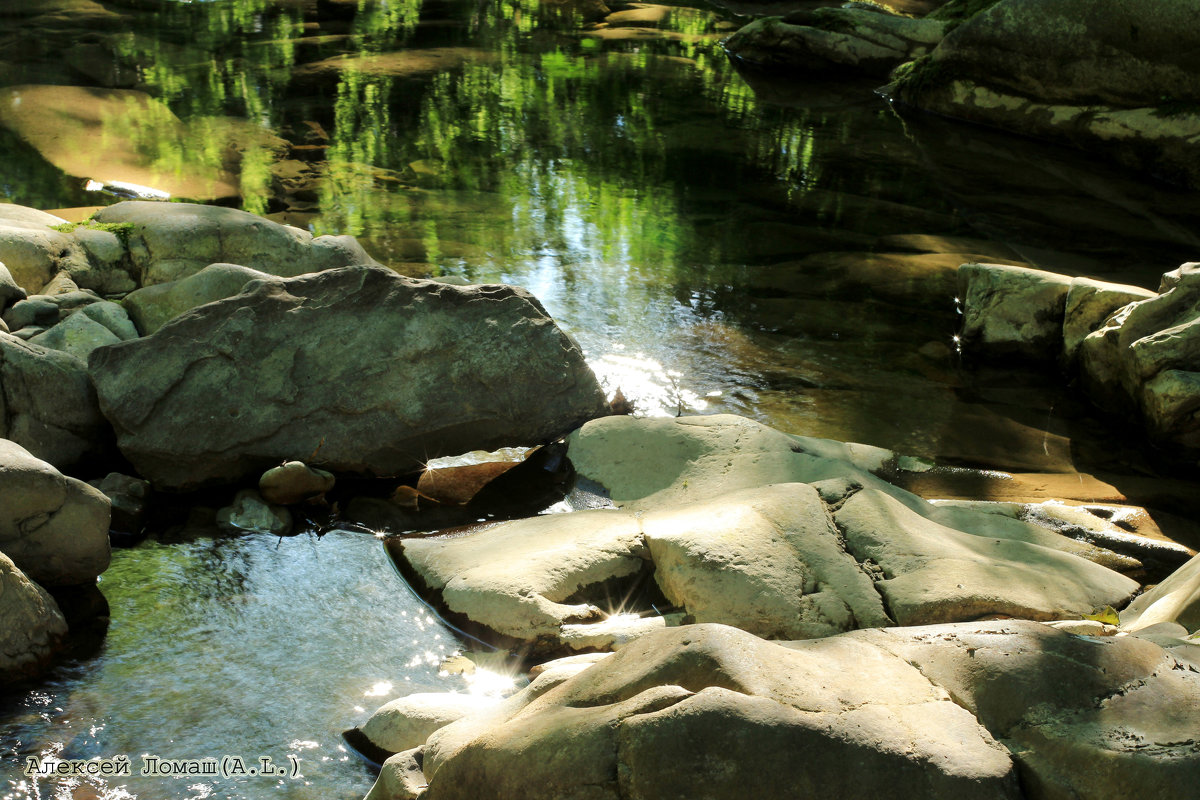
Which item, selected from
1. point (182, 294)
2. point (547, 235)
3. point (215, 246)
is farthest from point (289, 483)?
point (547, 235)

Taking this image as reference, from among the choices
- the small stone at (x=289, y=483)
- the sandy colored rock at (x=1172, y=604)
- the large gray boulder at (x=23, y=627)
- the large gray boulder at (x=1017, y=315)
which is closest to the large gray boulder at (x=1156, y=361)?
the large gray boulder at (x=1017, y=315)

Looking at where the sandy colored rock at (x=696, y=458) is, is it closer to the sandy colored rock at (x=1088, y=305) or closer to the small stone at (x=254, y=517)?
the small stone at (x=254, y=517)

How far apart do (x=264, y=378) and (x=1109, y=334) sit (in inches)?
184

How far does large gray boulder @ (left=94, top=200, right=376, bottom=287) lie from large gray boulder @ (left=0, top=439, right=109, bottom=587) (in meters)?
2.23

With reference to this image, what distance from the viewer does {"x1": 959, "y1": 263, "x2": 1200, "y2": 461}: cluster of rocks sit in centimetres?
523

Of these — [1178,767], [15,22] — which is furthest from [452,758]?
[15,22]

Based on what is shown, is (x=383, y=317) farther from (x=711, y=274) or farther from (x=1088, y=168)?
(x=1088, y=168)

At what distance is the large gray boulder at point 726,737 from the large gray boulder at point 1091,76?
10232mm

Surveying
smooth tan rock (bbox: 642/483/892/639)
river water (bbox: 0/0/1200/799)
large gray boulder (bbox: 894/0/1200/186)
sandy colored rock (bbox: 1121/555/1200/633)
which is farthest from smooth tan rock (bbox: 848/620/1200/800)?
large gray boulder (bbox: 894/0/1200/186)

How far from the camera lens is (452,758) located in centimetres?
226

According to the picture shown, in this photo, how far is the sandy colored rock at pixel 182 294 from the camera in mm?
5059

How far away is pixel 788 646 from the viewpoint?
8.54 ft

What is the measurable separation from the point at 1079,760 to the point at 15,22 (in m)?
17.3

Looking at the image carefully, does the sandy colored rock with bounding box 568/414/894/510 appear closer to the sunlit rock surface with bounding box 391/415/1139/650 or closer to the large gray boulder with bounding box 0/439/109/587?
the sunlit rock surface with bounding box 391/415/1139/650
